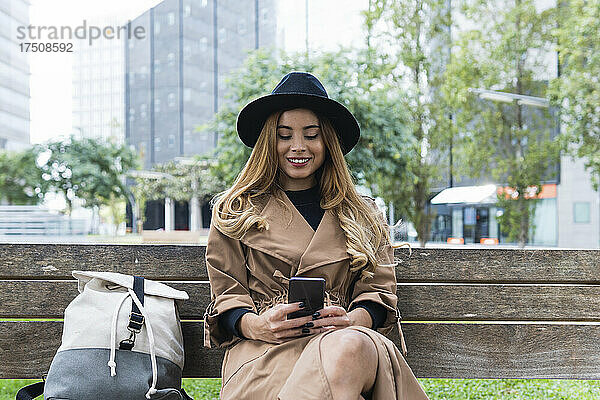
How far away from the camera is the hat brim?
2.19 metres

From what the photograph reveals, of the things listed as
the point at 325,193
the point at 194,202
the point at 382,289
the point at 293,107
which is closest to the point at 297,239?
the point at 325,193

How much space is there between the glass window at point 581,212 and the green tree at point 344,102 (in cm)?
612

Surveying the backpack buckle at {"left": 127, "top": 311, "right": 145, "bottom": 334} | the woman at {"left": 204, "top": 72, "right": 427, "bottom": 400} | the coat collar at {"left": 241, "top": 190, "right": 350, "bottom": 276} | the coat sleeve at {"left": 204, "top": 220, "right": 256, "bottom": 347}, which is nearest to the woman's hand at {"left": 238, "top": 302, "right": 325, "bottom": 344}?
the woman at {"left": 204, "top": 72, "right": 427, "bottom": 400}

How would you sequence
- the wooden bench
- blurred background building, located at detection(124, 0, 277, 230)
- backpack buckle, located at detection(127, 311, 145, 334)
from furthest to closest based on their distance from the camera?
blurred background building, located at detection(124, 0, 277, 230)
the wooden bench
backpack buckle, located at detection(127, 311, 145, 334)

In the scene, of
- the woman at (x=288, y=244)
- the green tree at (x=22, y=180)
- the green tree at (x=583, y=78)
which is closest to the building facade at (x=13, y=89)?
the green tree at (x=22, y=180)

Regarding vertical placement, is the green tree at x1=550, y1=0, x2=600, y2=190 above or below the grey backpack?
above

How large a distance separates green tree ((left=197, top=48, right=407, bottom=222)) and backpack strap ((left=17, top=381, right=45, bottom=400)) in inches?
302

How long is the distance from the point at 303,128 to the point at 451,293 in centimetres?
88

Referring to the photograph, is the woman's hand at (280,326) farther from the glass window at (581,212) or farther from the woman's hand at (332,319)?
the glass window at (581,212)

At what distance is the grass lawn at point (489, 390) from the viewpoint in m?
3.31

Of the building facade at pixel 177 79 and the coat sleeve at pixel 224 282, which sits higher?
the building facade at pixel 177 79

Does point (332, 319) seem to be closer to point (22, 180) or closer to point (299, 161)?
point (299, 161)

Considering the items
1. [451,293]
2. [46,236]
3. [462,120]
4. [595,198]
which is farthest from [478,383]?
[46,236]

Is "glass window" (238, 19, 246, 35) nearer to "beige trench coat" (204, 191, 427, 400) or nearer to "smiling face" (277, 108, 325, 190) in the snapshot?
"smiling face" (277, 108, 325, 190)
